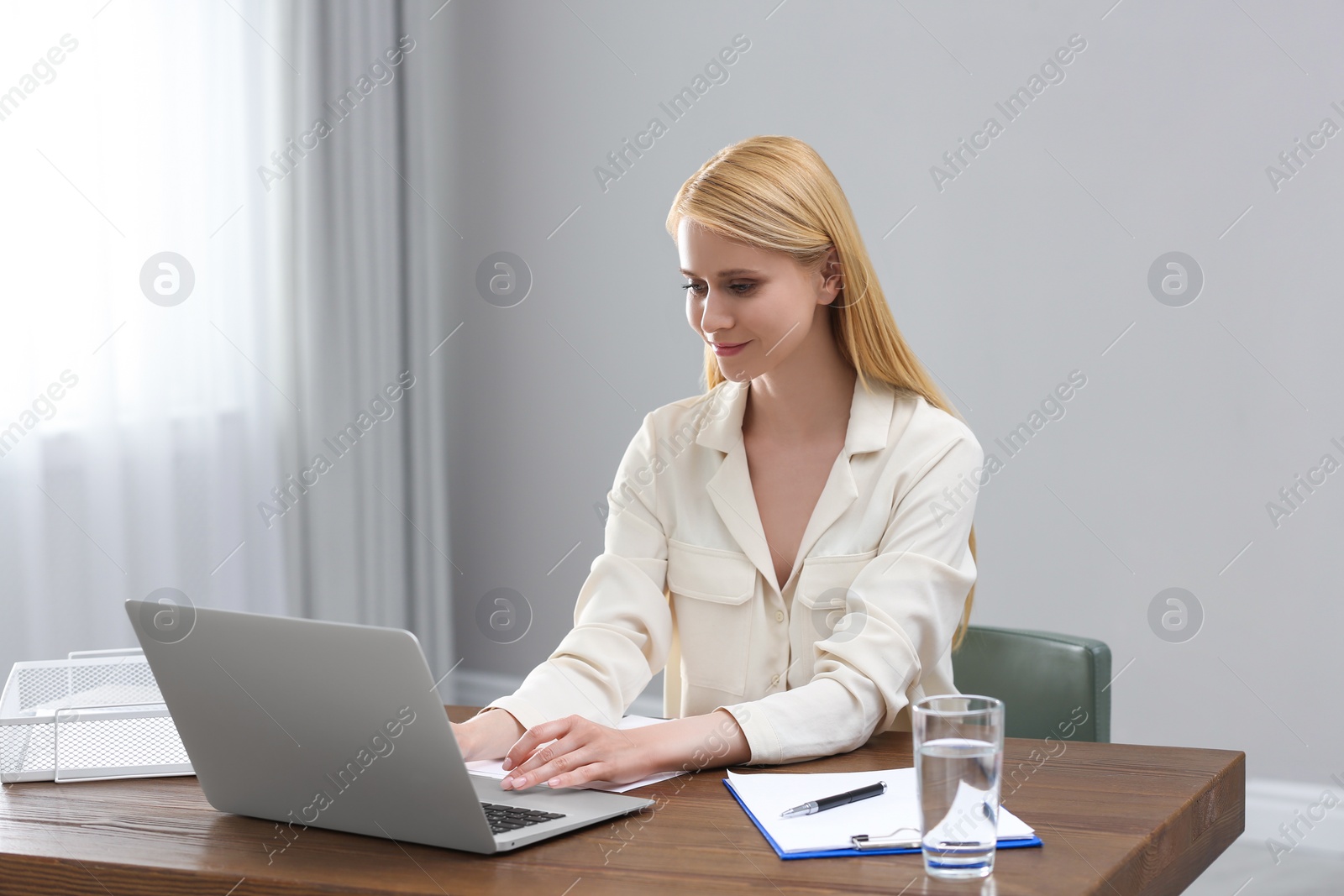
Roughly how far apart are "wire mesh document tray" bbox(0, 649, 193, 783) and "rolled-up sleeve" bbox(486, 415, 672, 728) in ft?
1.16

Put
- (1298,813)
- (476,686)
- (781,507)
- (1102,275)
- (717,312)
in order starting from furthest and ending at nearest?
(476,686) < (1102,275) < (1298,813) < (781,507) < (717,312)

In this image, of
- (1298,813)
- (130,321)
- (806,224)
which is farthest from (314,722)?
(1298,813)

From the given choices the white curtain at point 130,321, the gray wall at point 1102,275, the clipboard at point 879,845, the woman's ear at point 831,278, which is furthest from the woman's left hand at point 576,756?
the gray wall at point 1102,275

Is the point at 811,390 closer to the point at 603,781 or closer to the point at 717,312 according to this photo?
the point at 717,312

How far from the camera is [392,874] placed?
36.9 inches

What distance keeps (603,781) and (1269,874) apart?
2.01 meters

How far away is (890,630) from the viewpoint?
4.64 ft

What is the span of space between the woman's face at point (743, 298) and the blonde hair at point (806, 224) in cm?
2

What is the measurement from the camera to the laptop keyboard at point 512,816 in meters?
1.02

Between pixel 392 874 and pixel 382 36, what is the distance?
3.06 m

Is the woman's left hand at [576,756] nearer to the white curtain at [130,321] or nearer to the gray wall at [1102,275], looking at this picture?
the white curtain at [130,321]

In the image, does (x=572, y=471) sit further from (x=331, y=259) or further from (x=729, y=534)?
(x=729, y=534)

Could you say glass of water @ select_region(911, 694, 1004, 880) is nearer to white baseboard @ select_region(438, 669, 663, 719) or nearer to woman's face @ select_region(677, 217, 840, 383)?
woman's face @ select_region(677, 217, 840, 383)

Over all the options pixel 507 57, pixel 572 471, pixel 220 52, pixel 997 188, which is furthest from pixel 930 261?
pixel 220 52
